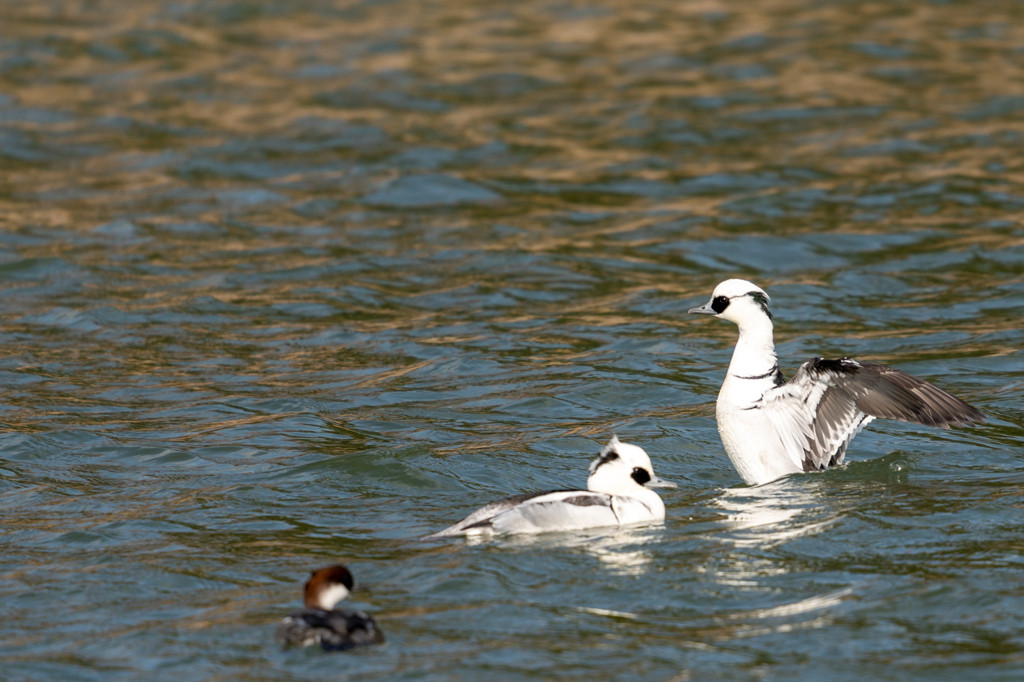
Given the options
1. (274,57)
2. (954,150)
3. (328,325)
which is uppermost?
(274,57)

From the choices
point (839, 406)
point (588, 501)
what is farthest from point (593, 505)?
point (839, 406)

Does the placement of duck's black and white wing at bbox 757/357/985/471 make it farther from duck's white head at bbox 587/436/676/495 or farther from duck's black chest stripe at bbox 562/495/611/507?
duck's black chest stripe at bbox 562/495/611/507

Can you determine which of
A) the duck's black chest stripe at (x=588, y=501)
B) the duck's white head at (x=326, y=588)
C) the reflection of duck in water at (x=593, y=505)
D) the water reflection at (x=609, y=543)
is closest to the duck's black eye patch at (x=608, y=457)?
the reflection of duck in water at (x=593, y=505)

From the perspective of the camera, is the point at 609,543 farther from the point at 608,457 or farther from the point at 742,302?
the point at 742,302

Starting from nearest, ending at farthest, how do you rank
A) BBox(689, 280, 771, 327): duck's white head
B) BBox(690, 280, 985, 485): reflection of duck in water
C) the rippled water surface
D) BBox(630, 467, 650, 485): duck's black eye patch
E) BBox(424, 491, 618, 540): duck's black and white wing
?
the rippled water surface
BBox(424, 491, 618, 540): duck's black and white wing
BBox(630, 467, 650, 485): duck's black eye patch
BBox(690, 280, 985, 485): reflection of duck in water
BBox(689, 280, 771, 327): duck's white head

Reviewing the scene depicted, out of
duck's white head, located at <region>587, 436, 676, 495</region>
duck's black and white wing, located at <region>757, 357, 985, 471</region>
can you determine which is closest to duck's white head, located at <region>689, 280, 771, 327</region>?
duck's black and white wing, located at <region>757, 357, 985, 471</region>

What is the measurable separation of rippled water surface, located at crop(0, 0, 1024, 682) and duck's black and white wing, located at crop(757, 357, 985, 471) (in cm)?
34

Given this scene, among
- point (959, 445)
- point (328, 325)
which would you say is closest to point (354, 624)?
point (959, 445)

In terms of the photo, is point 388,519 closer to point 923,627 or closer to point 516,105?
point 923,627

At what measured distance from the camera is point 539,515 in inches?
339

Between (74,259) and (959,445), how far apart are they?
1143 centimetres

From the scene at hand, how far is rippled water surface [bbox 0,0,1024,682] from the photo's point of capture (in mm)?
7379

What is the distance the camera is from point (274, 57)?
27.7 m

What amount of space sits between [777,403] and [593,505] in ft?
6.48
